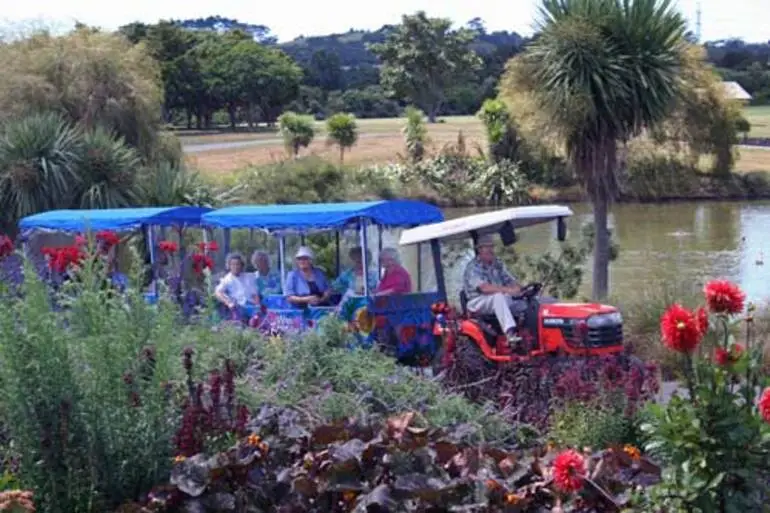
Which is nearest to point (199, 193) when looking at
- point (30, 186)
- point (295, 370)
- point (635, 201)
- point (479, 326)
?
point (30, 186)

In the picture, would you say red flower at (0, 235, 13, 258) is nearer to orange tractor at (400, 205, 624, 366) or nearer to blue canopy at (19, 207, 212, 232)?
orange tractor at (400, 205, 624, 366)

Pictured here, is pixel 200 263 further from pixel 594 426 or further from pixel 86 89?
pixel 86 89

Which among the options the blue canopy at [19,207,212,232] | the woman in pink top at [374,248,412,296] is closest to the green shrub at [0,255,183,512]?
the woman in pink top at [374,248,412,296]

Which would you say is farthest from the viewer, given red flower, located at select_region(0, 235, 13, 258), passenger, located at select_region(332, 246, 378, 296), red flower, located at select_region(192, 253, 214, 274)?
red flower, located at select_region(192, 253, 214, 274)

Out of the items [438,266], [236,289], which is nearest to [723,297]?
[438,266]

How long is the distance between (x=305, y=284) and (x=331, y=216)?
0.90m

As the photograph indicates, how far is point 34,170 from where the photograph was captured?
23.7 meters

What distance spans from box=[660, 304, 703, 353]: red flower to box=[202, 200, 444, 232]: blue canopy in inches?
353

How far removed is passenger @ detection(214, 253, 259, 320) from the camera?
14.3 metres

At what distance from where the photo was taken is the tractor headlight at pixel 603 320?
36.2ft

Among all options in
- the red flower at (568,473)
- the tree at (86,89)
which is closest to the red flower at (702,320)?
the red flower at (568,473)

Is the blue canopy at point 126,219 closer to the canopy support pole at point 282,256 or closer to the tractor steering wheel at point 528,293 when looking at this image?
the canopy support pole at point 282,256

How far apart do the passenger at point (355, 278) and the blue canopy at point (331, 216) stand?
1.78 feet

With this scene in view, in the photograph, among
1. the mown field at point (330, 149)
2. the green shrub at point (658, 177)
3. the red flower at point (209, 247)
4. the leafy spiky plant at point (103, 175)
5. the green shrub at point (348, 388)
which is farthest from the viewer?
the mown field at point (330, 149)
